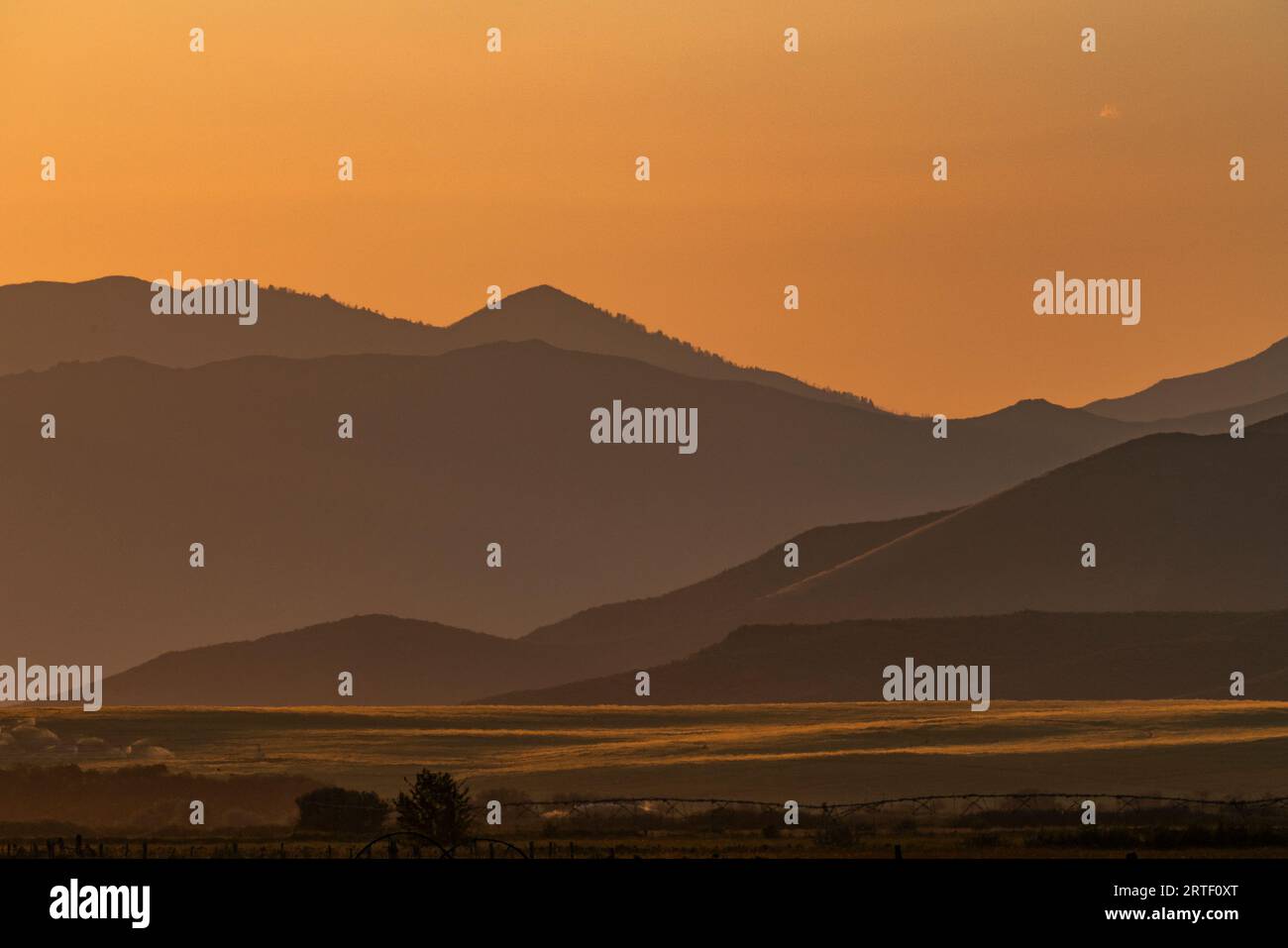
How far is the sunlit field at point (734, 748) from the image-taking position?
9094 cm

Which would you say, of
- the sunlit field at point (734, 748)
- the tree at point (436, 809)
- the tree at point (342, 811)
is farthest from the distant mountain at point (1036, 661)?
the tree at point (436, 809)

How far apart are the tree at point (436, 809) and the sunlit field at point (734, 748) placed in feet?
88.2

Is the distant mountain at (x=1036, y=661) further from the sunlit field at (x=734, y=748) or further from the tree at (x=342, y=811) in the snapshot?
the tree at (x=342, y=811)

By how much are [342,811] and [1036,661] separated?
398 feet

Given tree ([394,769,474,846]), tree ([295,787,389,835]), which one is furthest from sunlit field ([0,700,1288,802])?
tree ([394,769,474,846])

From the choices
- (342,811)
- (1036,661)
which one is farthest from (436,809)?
(1036,661)

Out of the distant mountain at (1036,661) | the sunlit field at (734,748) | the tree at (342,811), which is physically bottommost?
the tree at (342,811)

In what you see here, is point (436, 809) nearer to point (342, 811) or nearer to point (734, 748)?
point (342, 811)

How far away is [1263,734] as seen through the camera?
106312mm

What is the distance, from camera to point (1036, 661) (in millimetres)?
183625

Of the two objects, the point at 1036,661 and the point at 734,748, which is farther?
the point at 1036,661

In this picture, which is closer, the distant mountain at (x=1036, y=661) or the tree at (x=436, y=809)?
the tree at (x=436, y=809)
